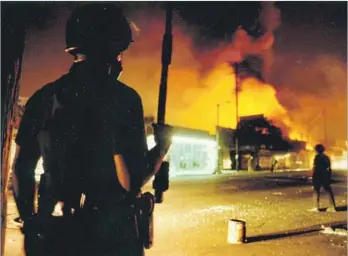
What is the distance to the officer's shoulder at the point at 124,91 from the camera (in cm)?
203

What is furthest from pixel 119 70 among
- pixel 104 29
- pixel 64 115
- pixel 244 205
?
pixel 244 205

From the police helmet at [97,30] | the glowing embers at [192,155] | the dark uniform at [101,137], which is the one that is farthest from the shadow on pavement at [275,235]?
the glowing embers at [192,155]

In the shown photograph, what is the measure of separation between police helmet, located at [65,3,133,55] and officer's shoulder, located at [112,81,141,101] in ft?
0.72

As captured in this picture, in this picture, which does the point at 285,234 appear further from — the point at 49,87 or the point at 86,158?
the point at 49,87

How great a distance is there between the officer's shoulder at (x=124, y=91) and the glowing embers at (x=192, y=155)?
2779 centimetres

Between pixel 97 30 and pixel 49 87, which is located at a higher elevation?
pixel 97 30

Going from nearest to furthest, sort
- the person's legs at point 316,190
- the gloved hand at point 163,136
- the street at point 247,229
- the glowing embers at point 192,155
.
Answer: the gloved hand at point 163,136 → the street at point 247,229 → the person's legs at point 316,190 → the glowing embers at point 192,155

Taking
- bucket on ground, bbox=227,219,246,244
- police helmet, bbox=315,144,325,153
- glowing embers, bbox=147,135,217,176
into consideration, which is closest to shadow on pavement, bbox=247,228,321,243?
bucket on ground, bbox=227,219,246,244

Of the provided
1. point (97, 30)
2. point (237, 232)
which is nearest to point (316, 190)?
point (237, 232)

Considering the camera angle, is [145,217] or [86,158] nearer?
[86,158]

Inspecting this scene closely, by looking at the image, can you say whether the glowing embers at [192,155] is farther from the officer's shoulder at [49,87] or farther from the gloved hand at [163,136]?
the officer's shoulder at [49,87]

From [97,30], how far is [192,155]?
105 ft

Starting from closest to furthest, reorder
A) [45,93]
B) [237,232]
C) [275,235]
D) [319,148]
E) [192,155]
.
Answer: [45,93], [237,232], [275,235], [319,148], [192,155]

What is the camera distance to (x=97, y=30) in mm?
2135
